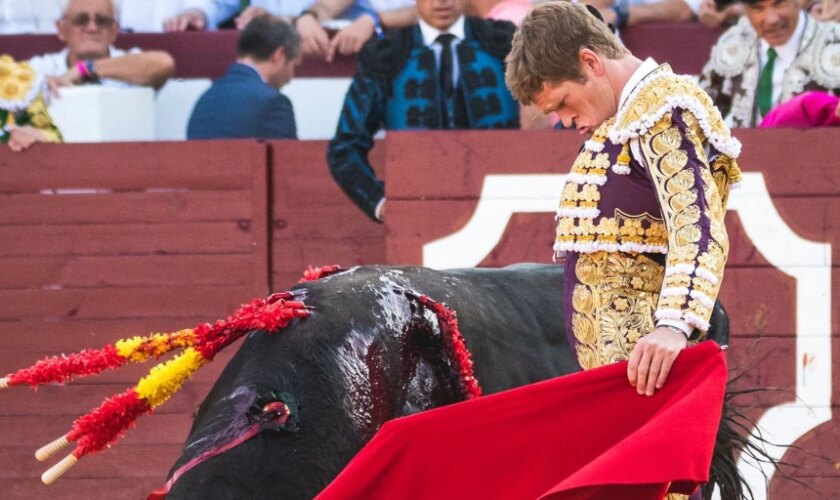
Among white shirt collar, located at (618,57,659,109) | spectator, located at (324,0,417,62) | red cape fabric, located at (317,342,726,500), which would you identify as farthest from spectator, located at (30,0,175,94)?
red cape fabric, located at (317,342,726,500)

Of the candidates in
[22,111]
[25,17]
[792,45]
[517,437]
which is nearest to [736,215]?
[792,45]

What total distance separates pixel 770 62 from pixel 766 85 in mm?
83

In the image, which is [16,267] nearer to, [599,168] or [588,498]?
[599,168]

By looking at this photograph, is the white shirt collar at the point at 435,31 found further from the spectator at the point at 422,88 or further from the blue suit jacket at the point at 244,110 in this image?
the blue suit jacket at the point at 244,110

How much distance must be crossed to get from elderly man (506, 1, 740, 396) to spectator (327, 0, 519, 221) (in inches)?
87.7

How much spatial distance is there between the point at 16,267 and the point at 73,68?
92 cm

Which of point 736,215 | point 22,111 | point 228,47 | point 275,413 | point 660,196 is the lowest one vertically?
point 275,413

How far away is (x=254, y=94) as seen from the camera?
555 centimetres

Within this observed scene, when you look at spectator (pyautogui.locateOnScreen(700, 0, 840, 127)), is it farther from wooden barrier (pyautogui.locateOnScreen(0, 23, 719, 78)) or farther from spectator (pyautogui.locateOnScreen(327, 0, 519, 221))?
spectator (pyautogui.locateOnScreen(327, 0, 519, 221))

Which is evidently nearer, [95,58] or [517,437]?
[517,437]

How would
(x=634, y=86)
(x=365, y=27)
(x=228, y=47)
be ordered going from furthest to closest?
(x=228, y=47) → (x=365, y=27) → (x=634, y=86)

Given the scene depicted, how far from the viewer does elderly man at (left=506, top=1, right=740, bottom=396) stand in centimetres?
266

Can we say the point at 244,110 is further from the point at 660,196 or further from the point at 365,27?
the point at 660,196

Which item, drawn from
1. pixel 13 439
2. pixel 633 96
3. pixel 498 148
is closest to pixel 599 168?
pixel 633 96
